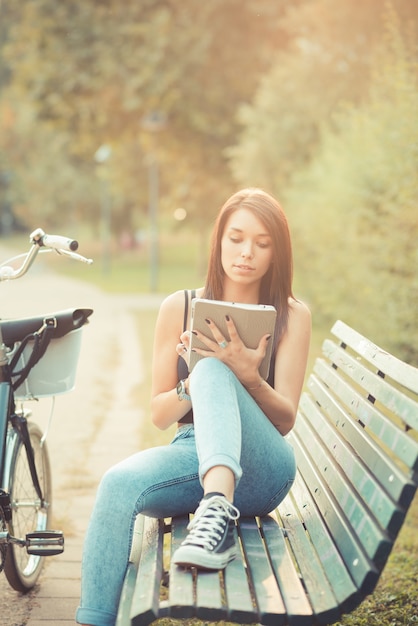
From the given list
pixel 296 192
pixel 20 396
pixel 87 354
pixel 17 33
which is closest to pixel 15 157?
pixel 17 33

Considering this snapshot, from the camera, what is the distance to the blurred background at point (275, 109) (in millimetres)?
9492

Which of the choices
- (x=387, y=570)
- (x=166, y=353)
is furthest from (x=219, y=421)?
(x=387, y=570)

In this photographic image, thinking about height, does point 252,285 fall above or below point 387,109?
below

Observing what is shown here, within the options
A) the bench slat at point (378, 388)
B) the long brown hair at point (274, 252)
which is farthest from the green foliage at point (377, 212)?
the long brown hair at point (274, 252)

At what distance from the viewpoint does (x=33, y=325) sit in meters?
3.78

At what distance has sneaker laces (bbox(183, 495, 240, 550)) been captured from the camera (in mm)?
2719

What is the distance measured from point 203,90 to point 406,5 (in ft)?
40.3

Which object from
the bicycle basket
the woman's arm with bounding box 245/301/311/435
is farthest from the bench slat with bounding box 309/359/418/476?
the bicycle basket

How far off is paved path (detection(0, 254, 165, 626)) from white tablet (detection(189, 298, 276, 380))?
1.37 meters

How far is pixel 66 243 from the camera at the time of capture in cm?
360

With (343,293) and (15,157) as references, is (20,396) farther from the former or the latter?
(15,157)

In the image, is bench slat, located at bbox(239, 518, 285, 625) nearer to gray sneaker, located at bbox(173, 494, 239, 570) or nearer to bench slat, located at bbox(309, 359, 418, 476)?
gray sneaker, located at bbox(173, 494, 239, 570)

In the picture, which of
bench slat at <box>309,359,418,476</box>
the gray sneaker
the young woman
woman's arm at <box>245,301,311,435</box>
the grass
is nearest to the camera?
bench slat at <box>309,359,418,476</box>

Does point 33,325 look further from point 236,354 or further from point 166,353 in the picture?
point 236,354
